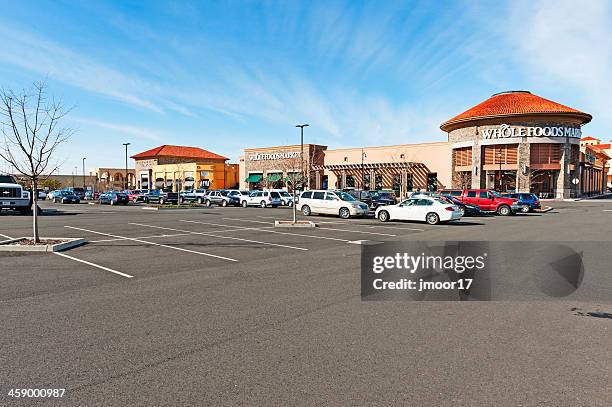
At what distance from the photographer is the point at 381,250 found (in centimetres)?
1270

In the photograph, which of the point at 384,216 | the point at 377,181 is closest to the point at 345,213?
the point at 384,216

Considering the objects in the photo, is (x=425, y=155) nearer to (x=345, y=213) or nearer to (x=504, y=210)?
(x=504, y=210)

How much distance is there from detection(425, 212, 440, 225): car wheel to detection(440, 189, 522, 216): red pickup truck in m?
9.20

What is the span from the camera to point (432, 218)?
2195 centimetres

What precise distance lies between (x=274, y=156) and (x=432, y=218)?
186 ft

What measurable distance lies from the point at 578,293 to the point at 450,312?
281 centimetres

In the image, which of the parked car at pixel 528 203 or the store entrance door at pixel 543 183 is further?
the store entrance door at pixel 543 183

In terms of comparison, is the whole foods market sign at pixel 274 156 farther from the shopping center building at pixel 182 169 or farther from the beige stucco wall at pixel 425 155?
the beige stucco wall at pixel 425 155

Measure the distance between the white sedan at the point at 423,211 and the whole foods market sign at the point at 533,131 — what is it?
46140 millimetres

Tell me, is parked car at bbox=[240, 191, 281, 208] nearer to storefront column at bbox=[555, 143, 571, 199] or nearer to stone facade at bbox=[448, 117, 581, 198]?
stone facade at bbox=[448, 117, 581, 198]

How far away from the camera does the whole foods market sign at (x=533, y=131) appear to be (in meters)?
60.0

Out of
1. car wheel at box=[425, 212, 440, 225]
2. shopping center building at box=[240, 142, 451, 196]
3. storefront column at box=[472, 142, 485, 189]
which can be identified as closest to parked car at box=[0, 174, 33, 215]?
car wheel at box=[425, 212, 440, 225]

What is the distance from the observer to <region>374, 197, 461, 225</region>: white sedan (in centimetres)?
2155

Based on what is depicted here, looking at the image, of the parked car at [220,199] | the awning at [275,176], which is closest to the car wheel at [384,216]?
the parked car at [220,199]
